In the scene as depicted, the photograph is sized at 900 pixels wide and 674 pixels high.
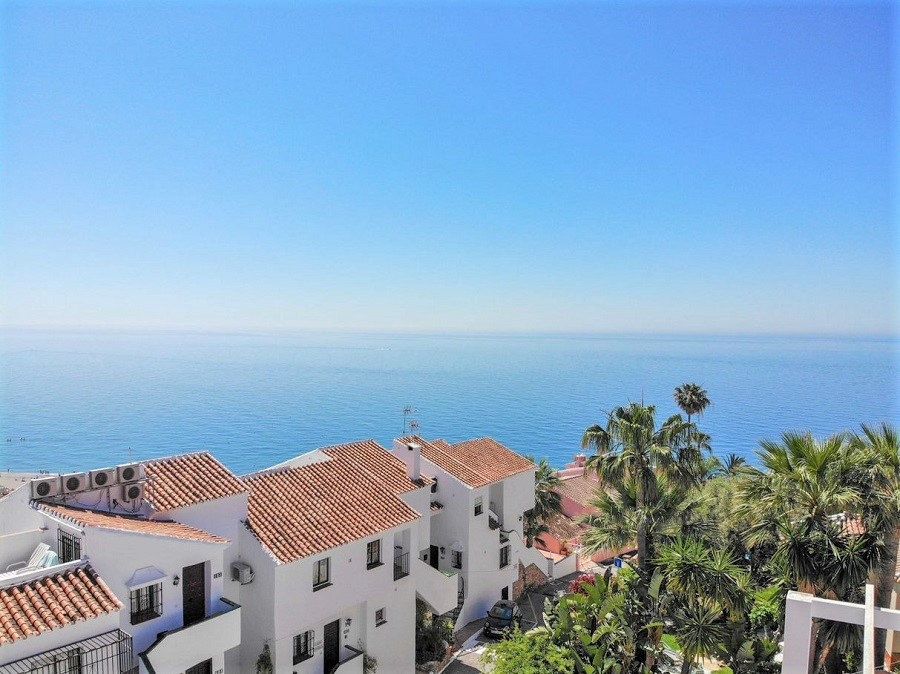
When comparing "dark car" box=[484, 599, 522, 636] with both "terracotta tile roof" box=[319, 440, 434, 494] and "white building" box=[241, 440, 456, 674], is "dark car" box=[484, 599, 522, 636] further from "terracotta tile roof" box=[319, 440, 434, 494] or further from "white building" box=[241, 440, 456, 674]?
"terracotta tile roof" box=[319, 440, 434, 494]

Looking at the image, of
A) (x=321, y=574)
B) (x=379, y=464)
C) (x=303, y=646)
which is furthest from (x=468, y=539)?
(x=303, y=646)

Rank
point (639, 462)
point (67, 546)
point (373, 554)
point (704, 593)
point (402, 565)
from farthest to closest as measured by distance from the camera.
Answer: point (402, 565) < point (639, 462) < point (373, 554) < point (704, 593) < point (67, 546)

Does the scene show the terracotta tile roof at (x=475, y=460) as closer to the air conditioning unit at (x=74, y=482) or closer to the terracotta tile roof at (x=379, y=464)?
the terracotta tile roof at (x=379, y=464)

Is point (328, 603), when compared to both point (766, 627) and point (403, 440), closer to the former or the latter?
point (403, 440)

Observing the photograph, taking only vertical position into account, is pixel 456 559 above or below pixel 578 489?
above

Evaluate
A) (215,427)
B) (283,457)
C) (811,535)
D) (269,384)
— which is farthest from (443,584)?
(269,384)

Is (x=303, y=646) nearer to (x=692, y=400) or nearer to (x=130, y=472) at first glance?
(x=130, y=472)
